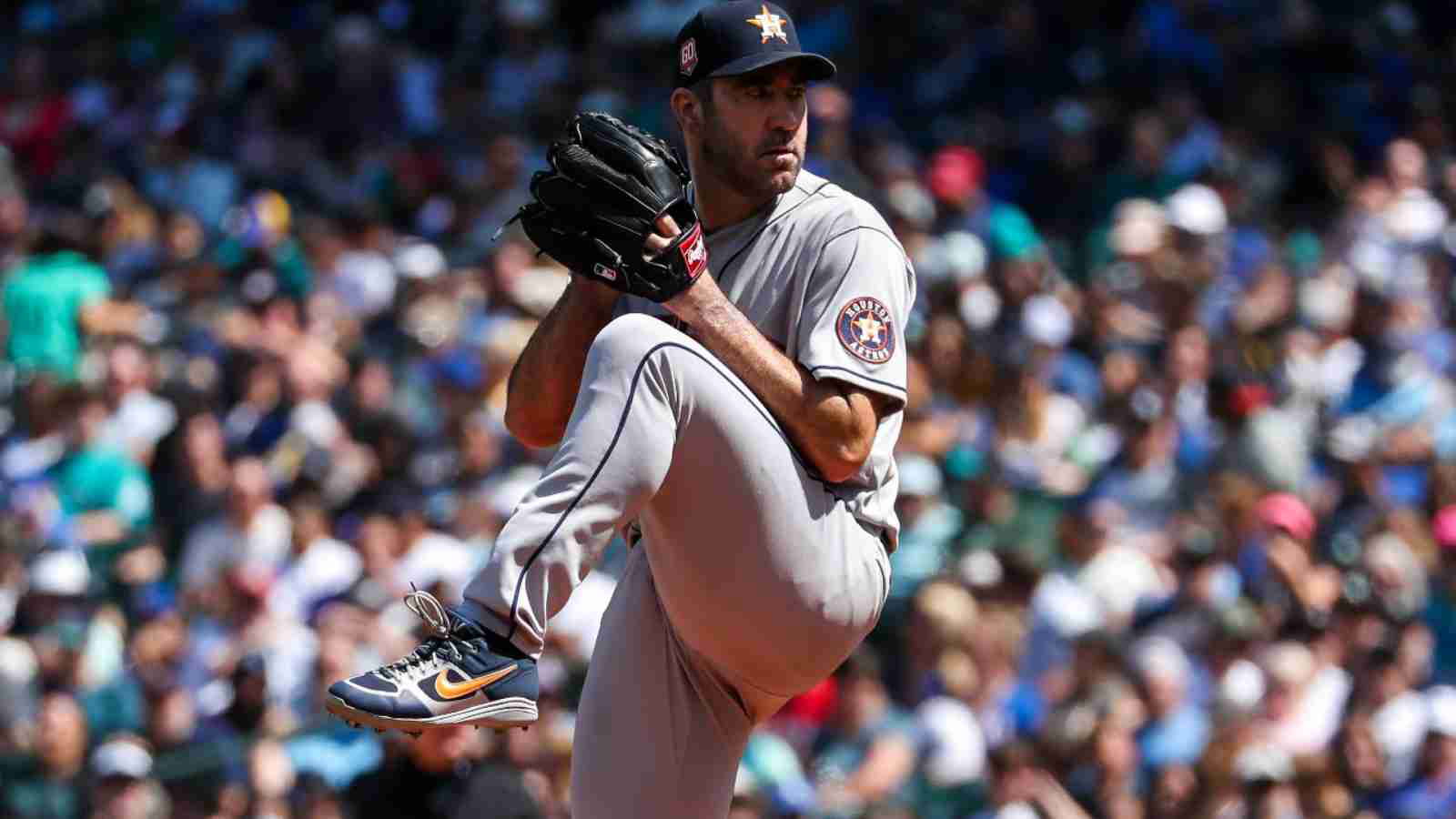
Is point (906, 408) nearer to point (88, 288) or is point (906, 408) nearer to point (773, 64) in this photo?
point (88, 288)

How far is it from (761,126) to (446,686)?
4.53ft

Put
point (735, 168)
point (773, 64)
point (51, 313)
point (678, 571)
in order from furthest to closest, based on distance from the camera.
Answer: point (51, 313) → point (735, 168) → point (773, 64) → point (678, 571)

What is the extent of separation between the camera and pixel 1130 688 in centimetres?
862

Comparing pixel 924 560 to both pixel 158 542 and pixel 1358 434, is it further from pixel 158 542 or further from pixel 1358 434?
pixel 158 542

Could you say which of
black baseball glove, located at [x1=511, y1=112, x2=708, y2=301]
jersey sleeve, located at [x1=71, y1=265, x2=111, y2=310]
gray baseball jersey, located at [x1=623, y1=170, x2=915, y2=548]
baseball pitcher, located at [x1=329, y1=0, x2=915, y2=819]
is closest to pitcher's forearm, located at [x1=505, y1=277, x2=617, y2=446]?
baseball pitcher, located at [x1=329, y1=0, x2=915, y2=819]

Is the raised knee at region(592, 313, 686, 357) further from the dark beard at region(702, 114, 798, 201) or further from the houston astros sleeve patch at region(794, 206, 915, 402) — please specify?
the dark beard at region(702, 114, 798, 201)

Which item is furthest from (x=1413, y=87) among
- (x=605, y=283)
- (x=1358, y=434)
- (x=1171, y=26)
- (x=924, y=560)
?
(x=605, y=283)

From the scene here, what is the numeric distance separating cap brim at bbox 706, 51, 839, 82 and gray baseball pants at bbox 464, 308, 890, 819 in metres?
0.63

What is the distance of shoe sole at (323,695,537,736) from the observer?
4.01m

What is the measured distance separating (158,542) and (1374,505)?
5308 millimetres

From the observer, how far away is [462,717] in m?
4.10

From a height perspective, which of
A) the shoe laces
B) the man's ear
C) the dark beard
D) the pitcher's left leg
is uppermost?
the man's ear

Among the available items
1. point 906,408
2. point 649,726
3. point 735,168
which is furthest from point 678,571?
point 906,408

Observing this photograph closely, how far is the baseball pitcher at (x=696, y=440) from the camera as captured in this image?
416cm
